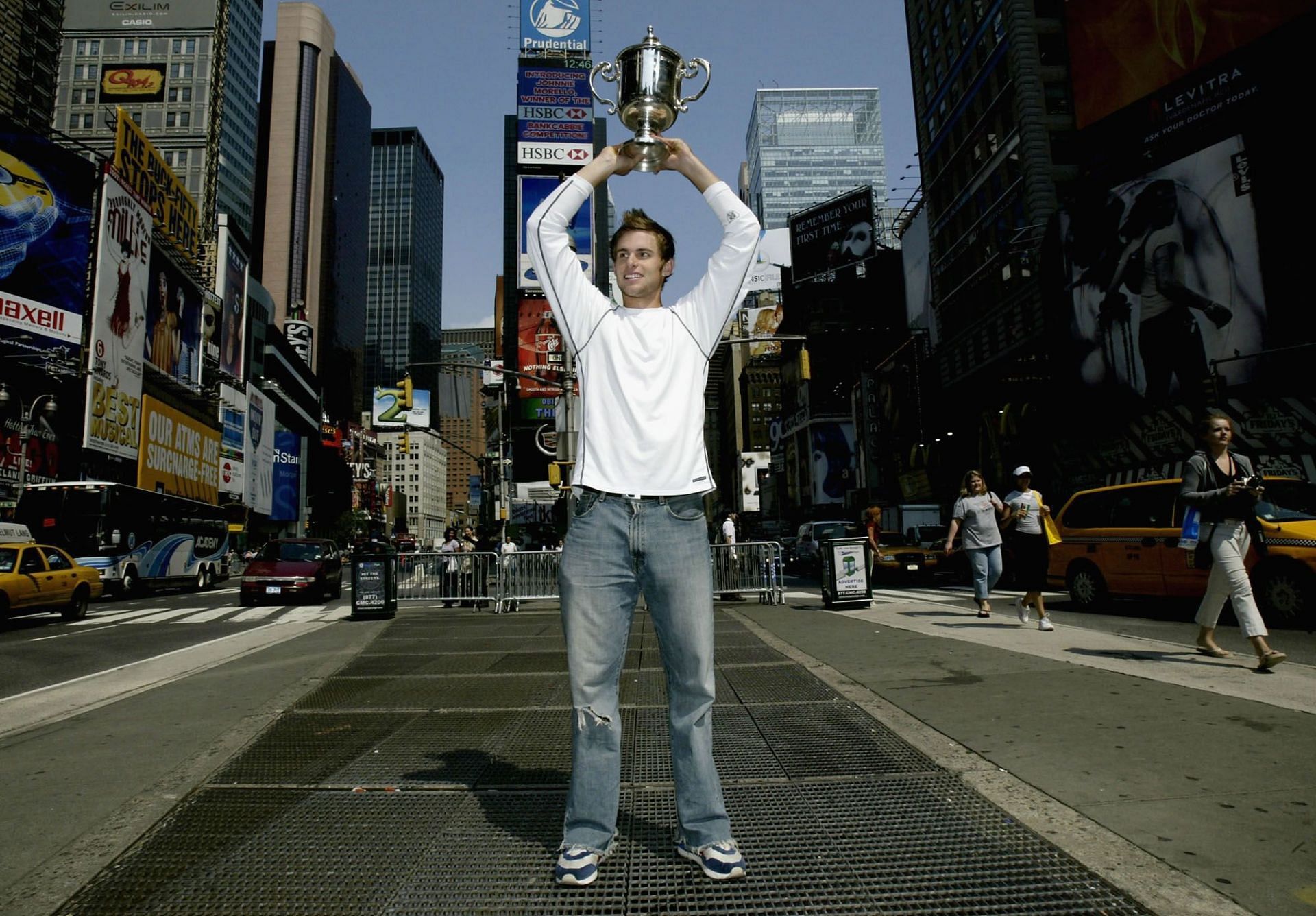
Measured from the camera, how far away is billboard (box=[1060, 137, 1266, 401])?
Answer: 72.6 feet

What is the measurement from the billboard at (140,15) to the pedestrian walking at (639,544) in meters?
115

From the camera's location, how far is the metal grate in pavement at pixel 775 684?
5188 mm

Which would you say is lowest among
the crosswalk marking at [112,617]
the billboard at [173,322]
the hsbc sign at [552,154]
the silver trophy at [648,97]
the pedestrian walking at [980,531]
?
the crosswalk marking at [112,617]

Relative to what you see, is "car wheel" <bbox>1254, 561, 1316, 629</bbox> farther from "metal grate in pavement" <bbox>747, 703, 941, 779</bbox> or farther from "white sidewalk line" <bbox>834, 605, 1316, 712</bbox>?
"metal grate in pavement" <bbox>747, 703, 941, 779</bbox>

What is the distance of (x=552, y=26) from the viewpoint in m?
63.2

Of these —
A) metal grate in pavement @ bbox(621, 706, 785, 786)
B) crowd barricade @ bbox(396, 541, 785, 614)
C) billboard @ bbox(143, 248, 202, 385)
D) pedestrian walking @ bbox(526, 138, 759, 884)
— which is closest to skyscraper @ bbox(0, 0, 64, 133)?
billboard @ bbox(143, 248, 202, 385)

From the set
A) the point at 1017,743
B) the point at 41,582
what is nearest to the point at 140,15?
the point at 41,582

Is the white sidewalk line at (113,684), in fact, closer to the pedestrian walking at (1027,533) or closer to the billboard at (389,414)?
the pedestrian walking at (1027,533)

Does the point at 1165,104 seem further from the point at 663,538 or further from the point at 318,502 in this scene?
the point at 318,502

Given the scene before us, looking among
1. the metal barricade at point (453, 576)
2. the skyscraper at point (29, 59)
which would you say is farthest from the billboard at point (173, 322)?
the metal barricade at point (453, 576)

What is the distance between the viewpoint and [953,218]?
43.6 meters

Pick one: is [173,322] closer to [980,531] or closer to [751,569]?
[751,569]

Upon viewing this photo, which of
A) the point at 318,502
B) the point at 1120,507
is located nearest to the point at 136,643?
the point at 1120,507

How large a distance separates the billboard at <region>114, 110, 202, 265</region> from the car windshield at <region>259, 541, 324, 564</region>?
26283mm
